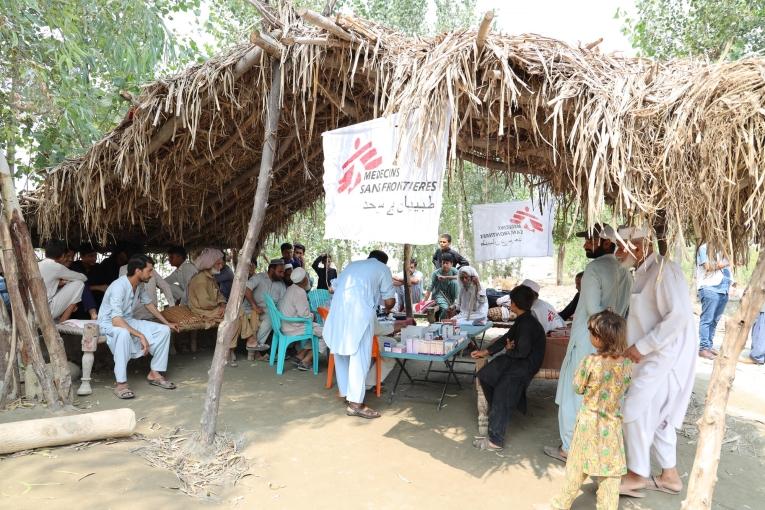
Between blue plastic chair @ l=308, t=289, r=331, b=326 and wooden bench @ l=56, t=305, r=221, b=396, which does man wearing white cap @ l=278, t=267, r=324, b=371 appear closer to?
blue plastic chair @ l=308, t=289, r=331, b=326

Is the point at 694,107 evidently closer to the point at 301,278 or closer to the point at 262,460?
the point at 262,460

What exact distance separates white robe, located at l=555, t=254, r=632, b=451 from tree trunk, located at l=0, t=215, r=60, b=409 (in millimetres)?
4343

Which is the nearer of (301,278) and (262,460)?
(262,460)

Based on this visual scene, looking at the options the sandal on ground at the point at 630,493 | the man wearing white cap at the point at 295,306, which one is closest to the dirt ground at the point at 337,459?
the sandal on ground at the point at 630,493

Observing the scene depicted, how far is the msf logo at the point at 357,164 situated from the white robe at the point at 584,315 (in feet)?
5.90

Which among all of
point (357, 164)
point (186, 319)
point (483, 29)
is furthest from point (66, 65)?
point (483, 29)

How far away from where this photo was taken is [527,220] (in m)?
7.18

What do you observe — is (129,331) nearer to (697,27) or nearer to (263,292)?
(263,292)

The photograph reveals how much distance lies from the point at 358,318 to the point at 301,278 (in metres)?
1.74

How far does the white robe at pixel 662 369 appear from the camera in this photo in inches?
133

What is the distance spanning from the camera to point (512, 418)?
4.80 m

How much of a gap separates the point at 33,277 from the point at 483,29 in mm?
4308

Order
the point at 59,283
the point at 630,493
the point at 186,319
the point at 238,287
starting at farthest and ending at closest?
the point at 186,319
the point at 59,283
the point at 238,287
the point at 630,493

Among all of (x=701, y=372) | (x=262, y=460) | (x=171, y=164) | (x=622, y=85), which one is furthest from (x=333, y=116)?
(x=701, y=372)
